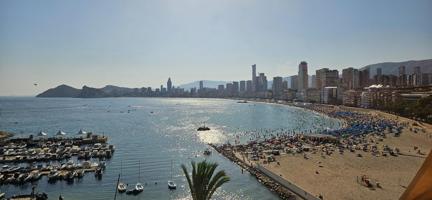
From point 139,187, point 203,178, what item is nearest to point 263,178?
point 139,187

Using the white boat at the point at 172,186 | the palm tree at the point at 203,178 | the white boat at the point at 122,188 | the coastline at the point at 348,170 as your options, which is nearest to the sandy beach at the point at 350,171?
the coastline at the point at 348,170

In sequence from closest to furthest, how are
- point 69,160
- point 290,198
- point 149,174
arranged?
point 290,198
point 149,174
point 69,160

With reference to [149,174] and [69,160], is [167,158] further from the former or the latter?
[69,160]

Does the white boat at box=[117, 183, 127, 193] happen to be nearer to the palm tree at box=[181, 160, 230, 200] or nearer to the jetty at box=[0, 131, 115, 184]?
the jetty at box=[0, 131, 115, 184]

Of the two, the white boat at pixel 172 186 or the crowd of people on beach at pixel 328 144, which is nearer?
the white boat at pixel 172 186

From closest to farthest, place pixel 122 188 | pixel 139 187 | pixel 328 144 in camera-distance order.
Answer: pixel 122 188
pixel 139 187
pixel 328 144

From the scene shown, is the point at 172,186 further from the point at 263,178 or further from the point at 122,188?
the point at 263,178

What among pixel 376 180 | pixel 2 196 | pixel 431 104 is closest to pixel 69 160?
pixel 2 196

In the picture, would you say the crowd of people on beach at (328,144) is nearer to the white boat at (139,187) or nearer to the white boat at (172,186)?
the white boat at (172,186)
